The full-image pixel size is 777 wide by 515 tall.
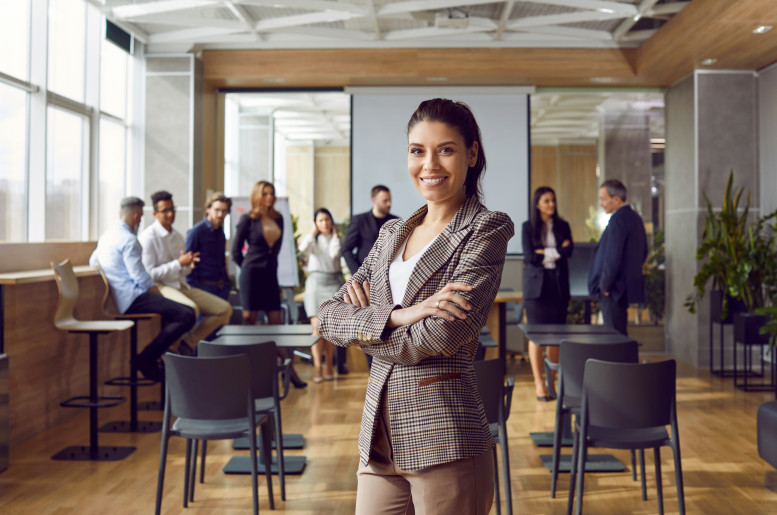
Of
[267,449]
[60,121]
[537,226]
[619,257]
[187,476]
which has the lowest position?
[187,476]

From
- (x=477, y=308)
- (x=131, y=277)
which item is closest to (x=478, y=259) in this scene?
(x=477, y=308)

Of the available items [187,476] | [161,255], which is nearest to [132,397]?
[161,255]

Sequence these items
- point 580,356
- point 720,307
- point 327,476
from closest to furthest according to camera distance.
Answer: point 580,356 → point 327,476 → point 720,307

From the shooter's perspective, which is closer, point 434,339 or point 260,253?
point 434,339

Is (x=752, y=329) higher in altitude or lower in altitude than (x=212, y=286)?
lower

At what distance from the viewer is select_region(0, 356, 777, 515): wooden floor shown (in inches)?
157

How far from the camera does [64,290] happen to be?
5.18 metres

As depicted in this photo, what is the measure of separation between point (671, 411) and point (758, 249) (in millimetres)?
4704

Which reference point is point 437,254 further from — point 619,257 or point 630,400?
point 619,257

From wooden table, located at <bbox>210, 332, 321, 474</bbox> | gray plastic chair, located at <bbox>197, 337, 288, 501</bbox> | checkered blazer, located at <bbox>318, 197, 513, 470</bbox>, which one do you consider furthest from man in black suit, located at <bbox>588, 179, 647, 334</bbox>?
checkered blazer, located at <bbox>318, 197, 513, 470</bbox>

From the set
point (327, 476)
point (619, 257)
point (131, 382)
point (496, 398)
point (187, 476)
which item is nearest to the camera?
point (496, 398)

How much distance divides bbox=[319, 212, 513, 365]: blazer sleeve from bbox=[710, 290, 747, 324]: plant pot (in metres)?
6.75

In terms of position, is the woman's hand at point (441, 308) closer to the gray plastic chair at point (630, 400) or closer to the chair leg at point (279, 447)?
the gray plastic chair at point (630, 400)

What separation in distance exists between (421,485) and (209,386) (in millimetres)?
2234
